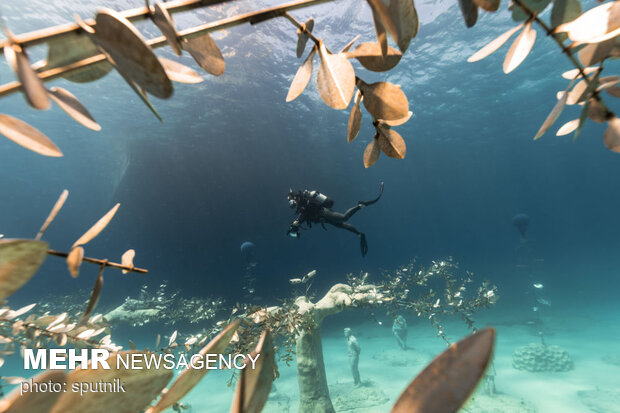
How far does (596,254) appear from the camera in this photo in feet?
143

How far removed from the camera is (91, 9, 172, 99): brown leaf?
1.07 feet

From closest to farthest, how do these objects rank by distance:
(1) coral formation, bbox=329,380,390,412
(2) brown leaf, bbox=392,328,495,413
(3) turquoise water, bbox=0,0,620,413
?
(2) brown leaf, bbox=392,328,495,413 < (1) coral formation, bbox=329,380,390,412 < (3) turquoise water, bbox=0,0,620,413

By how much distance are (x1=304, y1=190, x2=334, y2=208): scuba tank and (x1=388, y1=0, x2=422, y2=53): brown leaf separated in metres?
5.20

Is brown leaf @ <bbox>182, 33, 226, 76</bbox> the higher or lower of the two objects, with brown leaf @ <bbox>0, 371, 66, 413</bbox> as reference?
higher

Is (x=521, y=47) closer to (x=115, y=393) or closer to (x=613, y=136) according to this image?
(x=613, y=136)

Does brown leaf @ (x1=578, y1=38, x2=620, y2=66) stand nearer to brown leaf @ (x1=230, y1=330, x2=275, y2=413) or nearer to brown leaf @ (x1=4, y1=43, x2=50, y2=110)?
brown leaf @ (x1=230, y1=330, x2=275, y2=413)

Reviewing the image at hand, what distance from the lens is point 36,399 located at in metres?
0.29

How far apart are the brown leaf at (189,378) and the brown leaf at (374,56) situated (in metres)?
0.58

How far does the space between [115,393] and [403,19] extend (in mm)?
713

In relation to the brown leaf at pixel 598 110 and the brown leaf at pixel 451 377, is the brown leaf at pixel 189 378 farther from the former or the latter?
the brown leaf at pixel 598 110

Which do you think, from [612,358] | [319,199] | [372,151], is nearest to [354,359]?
[319,199]

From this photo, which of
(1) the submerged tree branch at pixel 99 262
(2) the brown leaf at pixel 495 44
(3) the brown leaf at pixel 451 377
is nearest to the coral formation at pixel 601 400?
(2) the brown leaf at pixel 495 44

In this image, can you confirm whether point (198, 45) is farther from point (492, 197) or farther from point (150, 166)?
point (492, 197)

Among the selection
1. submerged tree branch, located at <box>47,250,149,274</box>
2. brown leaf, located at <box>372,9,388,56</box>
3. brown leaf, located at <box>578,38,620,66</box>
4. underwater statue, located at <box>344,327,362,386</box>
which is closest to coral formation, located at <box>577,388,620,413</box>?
underwater statue, located at <box>344,327,362,386</box>
